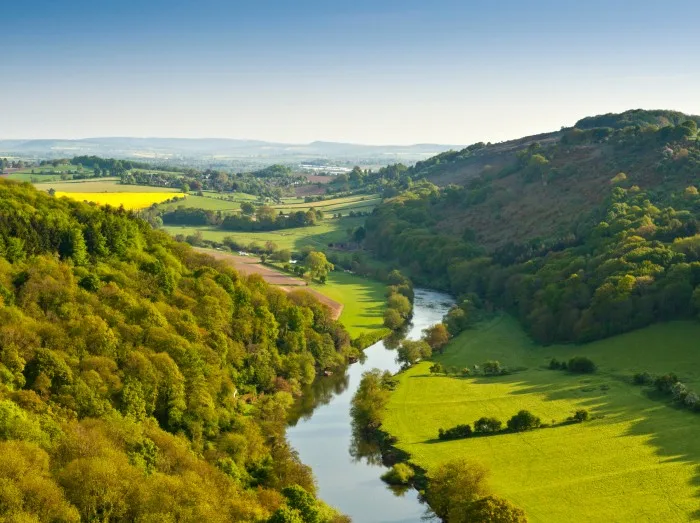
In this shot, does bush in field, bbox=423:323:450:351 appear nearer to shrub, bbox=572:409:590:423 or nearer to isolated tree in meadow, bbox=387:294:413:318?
isolated tree in meadow, bbox=387:294:413:318

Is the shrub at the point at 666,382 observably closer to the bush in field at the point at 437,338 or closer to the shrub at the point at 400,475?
the shrub at the point at 400,475

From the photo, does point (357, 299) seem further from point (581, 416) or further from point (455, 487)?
point (455, 487)

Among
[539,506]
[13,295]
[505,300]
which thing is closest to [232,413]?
[13,295]

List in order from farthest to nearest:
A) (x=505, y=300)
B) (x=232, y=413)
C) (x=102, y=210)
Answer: (x=505, y=300), (x=102, y=210), (x=232, y=413)

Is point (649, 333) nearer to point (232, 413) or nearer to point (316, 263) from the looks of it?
point (232, 413)

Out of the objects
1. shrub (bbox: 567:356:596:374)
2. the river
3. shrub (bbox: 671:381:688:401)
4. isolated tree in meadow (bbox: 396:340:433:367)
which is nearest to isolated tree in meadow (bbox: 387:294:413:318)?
the river

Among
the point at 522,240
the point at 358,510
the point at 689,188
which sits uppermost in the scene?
the point at 689,188

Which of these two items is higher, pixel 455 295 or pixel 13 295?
pixel 13 295
